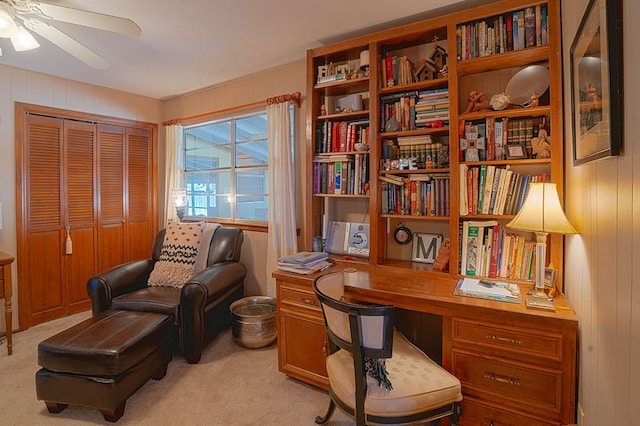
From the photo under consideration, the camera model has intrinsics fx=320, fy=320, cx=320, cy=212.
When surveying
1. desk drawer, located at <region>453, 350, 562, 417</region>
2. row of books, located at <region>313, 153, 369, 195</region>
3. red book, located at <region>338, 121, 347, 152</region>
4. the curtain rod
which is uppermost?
the curtain rod

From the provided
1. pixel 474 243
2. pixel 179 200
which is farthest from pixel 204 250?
pixel 474 243

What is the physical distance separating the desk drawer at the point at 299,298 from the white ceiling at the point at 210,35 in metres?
1.82

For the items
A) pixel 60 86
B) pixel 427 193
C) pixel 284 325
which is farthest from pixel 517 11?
pixel 60 86

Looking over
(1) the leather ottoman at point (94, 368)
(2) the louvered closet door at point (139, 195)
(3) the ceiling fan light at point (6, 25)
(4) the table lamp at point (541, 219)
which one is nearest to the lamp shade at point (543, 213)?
(4) the table lamp at point (541, 219)

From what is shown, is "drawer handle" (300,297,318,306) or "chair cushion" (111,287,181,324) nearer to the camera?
"drawer handle" (300,297,318,306)

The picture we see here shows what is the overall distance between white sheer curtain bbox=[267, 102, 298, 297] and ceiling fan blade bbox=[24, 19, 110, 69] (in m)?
1.34

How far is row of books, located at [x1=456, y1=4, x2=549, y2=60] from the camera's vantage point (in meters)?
1.75

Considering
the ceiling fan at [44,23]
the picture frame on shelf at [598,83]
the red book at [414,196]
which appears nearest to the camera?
the picture frame on shelf at [598,83]

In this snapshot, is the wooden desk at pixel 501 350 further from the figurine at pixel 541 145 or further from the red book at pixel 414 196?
the figurine at pixel 541 145

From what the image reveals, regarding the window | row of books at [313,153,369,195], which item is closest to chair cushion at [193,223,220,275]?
the window

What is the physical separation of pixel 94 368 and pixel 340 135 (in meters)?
2.16

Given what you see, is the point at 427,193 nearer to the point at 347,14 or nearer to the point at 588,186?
the point at 588,186

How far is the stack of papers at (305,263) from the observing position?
2174 mm

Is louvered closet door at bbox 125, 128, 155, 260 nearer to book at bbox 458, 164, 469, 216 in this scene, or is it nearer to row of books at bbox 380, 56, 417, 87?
row of books at bbox 380, 56, 417, 87
